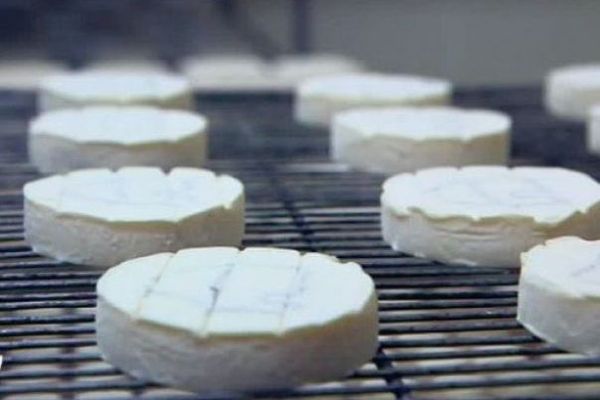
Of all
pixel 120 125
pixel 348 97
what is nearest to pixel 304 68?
pixel 348 97

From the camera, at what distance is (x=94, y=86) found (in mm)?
2824

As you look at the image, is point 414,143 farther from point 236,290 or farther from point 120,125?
point 236,290

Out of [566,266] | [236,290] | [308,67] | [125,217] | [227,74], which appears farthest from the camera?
[308,67]

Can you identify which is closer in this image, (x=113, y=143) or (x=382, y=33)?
(x=113, y=143)

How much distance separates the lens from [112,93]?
273 cm

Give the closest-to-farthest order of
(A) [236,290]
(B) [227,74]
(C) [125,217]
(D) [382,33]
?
1. (A) [236,290]
2. (C) [125,217]
3. (B) [227,74]
4. (D) [382,33]

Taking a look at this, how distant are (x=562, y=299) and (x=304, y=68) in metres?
2.15

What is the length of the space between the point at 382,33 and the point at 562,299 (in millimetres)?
2941

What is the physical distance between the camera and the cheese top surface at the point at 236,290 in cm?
132

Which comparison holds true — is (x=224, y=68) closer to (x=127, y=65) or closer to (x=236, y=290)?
(x=127, y=65)

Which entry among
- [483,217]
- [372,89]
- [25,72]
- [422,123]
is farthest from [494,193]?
[25,72]

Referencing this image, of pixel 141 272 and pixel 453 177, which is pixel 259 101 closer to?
pixel 453 177

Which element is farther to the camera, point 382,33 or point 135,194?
point 382,33

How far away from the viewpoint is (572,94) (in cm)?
284
